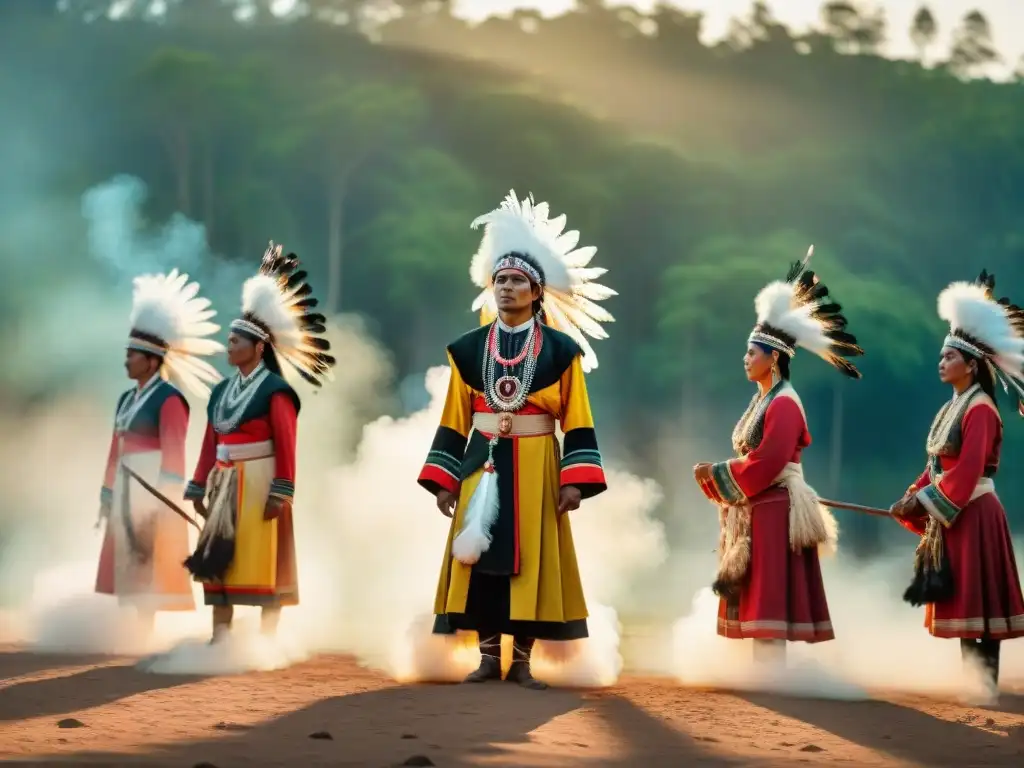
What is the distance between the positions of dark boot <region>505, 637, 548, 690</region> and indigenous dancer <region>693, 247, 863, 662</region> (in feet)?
3.09

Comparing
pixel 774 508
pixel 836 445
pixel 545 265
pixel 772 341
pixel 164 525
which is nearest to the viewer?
pixel 545 265

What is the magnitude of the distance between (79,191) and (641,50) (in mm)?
10041

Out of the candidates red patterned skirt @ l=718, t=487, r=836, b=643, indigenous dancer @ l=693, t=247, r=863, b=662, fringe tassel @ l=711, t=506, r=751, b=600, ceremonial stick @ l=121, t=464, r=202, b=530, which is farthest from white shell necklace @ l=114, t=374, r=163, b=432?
red patterned skirt @ l=718, t=487, r=836, b=643

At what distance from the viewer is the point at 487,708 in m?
5.54

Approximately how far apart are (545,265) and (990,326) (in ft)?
6.64

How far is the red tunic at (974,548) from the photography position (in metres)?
6.40

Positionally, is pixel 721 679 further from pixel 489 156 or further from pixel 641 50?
pixel 641 50

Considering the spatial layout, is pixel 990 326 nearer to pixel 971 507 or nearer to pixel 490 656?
pixel 971 507

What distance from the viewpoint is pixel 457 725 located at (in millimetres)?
5141

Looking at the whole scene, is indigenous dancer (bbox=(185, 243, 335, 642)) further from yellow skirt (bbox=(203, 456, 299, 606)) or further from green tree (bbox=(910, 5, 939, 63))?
green tree (bbox=(910, 5, 939, 63))

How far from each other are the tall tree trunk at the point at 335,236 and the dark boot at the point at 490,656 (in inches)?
562

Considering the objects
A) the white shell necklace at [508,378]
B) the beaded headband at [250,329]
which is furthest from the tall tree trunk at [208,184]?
the white shell necklace at [508,378]

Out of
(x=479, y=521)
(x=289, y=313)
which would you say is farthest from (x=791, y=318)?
(x=289, y=313)

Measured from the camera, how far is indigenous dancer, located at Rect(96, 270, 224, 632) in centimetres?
798
